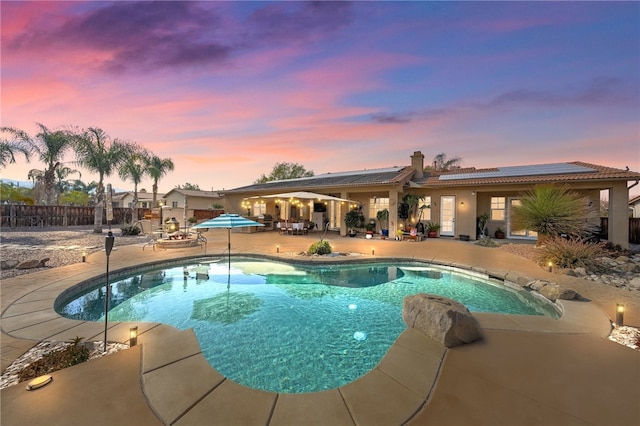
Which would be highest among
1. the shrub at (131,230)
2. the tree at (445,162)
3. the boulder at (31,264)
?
the tree at (445,162)

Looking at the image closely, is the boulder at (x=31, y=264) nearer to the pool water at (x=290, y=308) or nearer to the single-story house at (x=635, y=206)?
the pool water at (x=290, y=308)

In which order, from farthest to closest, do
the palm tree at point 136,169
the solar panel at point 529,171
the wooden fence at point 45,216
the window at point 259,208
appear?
the palm tree at point 136,169 → the window at point 259,208 → the wooden fence at point 45,216 → the solar panel at point 529,171

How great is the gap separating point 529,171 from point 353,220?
10.1m

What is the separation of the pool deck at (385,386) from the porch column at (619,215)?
33.7ft

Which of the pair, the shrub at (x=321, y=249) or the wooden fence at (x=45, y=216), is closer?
the shrub at (x=321, y=249)

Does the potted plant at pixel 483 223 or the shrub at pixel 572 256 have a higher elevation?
the potted plant at pixel 483 223

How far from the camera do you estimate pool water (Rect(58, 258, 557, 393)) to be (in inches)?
143

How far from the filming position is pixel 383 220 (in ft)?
53.2

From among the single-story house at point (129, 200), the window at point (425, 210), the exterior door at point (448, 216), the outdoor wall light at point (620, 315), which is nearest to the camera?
the outdoor wall light at point (620, 315)

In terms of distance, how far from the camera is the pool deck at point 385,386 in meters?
2.23

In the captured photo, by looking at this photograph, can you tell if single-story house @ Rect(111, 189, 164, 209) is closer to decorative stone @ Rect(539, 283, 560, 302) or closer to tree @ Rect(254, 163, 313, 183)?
tree @ Rect(254, 163, 313, 183)

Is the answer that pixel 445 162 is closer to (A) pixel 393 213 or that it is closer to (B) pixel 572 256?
(A) pixel 393 213

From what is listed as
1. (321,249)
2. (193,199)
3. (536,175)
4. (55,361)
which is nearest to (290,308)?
(55,361)

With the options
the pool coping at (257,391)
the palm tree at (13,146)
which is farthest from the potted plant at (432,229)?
the palm tree at (13,146)
